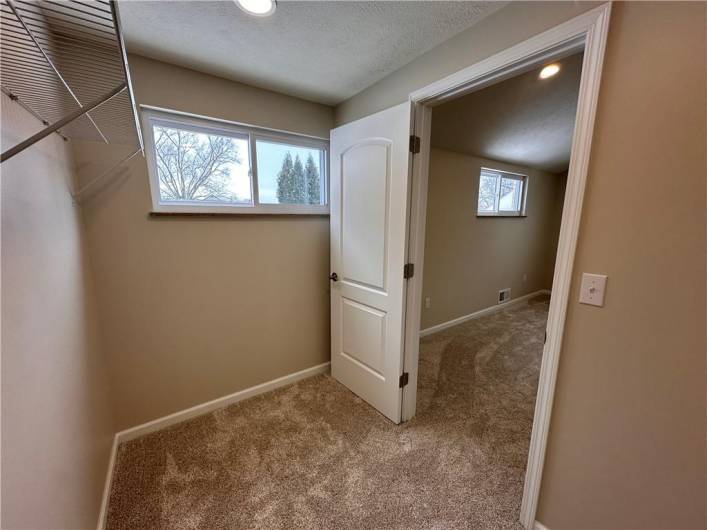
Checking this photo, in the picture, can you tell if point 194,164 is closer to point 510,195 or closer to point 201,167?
point 201,167

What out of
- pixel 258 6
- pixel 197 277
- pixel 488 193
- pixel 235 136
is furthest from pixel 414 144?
pixel 488 193

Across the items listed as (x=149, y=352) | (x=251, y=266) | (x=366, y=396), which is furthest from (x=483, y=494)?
(x=149, y=352)

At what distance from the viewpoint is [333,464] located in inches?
62.8

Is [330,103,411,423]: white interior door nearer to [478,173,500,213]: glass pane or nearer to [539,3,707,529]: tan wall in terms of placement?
[539,3,707,529]: tan wall

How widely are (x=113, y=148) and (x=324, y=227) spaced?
4.47 ft

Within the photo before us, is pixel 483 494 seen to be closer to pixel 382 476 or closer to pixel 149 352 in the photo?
pixel 382 476

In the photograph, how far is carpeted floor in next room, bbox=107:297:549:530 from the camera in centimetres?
133

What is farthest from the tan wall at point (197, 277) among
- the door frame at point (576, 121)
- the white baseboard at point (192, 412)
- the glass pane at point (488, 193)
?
the glass pane at point (488, 193)

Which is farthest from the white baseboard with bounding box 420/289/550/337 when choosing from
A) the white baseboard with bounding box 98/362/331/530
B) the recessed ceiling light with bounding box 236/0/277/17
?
the recessed ceiling light with bounding box 236/0/277/17

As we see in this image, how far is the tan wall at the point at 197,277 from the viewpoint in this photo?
158 centimetres

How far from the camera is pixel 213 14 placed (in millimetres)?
1210

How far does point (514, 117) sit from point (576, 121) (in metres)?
1.95

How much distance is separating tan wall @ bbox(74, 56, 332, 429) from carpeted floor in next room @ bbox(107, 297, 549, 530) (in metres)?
0.32

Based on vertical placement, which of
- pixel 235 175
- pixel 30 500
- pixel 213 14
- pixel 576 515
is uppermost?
pixel 213 14
